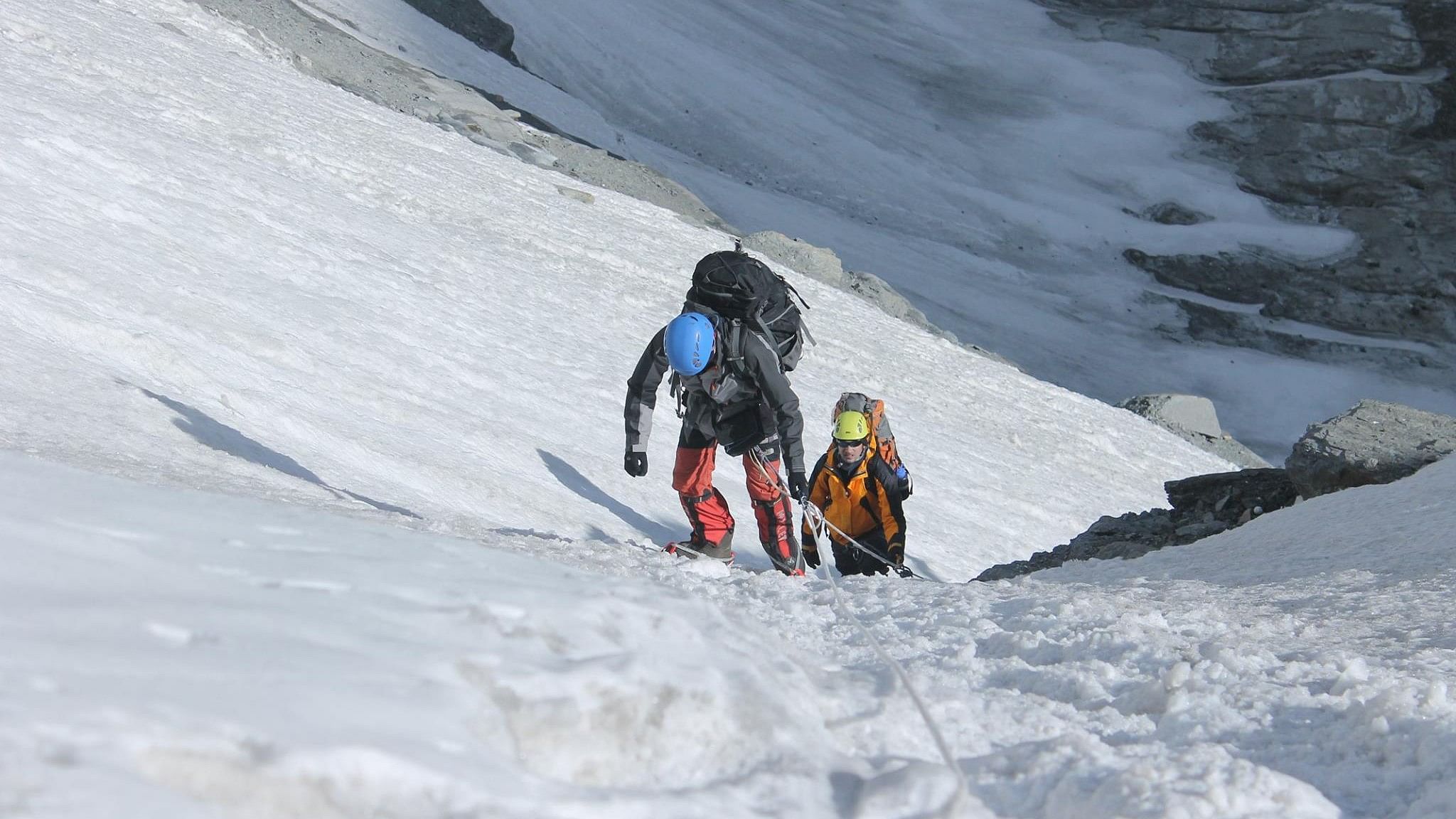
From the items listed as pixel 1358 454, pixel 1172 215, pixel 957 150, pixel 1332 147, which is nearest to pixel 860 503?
pixel 1358 454

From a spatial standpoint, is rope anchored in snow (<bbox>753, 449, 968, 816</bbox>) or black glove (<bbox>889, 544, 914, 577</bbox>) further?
black glove (<bbox>889, 544, 914, 577</bbox>)

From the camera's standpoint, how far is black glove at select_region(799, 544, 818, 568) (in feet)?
27.7

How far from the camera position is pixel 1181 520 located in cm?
1003

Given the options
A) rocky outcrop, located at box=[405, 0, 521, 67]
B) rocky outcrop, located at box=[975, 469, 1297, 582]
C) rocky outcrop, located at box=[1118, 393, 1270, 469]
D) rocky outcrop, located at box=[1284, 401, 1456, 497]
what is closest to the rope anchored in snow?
rocky outcrop, located at box=[975, 469, 1297, 582]

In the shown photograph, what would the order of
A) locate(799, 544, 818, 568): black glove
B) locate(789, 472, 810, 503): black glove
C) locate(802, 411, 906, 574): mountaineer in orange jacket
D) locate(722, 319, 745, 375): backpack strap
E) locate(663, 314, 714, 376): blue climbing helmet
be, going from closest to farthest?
locate(663, 314, 714, 376): blue climbing helmet
locate(722, 319, 745, 375): backpack strap
locate(789, 472, 810, 503): black glove
locate(802, 411, 906, 574): mountaineer in orange jacket
locate(799, 544, 818, 568): black glove

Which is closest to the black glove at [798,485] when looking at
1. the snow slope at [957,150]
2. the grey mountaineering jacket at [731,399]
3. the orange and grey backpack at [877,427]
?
the grey mountaineering jacket at [731,399]

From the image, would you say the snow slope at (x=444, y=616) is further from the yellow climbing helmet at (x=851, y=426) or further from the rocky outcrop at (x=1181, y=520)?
the yellow climbing helmet at (x=851, y=426)

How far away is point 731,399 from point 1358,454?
591cm

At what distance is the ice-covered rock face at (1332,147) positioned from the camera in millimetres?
35781

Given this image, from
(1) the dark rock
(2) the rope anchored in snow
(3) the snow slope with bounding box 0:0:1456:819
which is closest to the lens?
(3) the snow slope with bounding box 0:0:1456:819

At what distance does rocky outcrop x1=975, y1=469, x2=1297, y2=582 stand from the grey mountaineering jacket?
268 centimetres

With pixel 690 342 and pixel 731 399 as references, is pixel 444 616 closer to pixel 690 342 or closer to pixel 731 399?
pixel 690 342

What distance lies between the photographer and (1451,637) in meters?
3.94

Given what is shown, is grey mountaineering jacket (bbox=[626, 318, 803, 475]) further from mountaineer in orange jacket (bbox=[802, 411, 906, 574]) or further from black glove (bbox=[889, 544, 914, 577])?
black glove (bbox=[889, 544, 914, 577])
